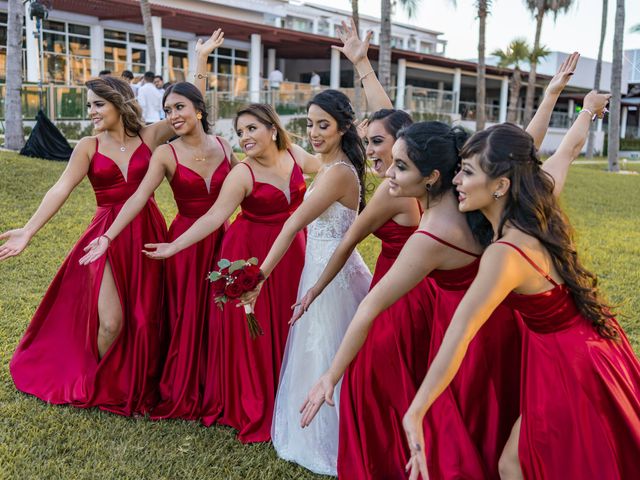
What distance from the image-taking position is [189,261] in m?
4.66

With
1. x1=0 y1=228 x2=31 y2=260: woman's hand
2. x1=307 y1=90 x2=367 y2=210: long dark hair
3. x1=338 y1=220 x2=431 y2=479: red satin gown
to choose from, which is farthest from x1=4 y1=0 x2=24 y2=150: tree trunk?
x1=338 y1=220 x2=431 y2=479: red satin gown

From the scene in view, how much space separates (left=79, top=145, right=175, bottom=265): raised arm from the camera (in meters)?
4.24

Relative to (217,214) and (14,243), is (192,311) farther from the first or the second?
(14,243)

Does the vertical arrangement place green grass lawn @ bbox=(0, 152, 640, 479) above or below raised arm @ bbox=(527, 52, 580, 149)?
below

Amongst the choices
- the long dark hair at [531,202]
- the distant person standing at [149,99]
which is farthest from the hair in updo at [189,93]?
the distant person standing at [149,99]

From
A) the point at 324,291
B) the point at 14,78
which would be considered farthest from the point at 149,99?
the point at 324,291

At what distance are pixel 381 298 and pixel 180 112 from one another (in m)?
2.41

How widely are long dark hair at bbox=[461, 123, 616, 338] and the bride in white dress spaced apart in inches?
49.8

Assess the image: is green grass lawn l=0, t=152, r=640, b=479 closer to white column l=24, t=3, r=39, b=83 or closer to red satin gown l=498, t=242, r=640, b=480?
red satin gown l=498, t=242, r=640, b=480

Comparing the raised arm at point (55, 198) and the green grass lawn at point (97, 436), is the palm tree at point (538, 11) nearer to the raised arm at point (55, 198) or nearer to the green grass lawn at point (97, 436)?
the green grass lawn at point (97, 436)

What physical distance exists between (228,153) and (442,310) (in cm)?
225

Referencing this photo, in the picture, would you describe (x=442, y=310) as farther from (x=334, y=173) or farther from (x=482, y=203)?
(x=334, y=173)

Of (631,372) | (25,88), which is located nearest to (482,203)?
(631,372)

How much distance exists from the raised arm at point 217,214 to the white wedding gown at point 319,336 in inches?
20.3
